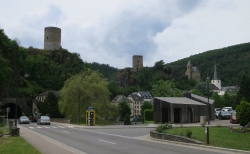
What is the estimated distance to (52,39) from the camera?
131750 mm

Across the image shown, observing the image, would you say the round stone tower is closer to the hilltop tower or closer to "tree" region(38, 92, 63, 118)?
"tree" region(38, 92, 63, 118)

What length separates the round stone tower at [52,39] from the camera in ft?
426

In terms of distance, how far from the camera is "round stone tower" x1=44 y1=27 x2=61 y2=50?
130 meters

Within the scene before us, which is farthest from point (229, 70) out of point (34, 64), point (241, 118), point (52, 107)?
point (241, 118)

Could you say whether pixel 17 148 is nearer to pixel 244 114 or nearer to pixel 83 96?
pixel 244 114

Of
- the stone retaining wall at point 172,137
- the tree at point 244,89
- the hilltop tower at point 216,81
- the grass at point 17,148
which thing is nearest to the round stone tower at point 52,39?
the tree at point 244,89

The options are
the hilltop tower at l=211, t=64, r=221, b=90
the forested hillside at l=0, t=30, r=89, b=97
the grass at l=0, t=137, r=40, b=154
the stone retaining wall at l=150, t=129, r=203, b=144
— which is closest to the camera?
the grass at l=0, t=137, r=40, b=154

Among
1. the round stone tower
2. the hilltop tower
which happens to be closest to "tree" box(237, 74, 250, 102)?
the round stone tower

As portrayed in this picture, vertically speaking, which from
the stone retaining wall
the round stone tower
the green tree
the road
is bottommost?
the road

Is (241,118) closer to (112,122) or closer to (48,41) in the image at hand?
(112,122)

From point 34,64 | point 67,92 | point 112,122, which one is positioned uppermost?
point 34,64

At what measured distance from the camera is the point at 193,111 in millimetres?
43812

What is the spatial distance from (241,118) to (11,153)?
15849 millimetres

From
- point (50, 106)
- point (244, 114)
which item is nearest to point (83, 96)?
point (50, 106)
